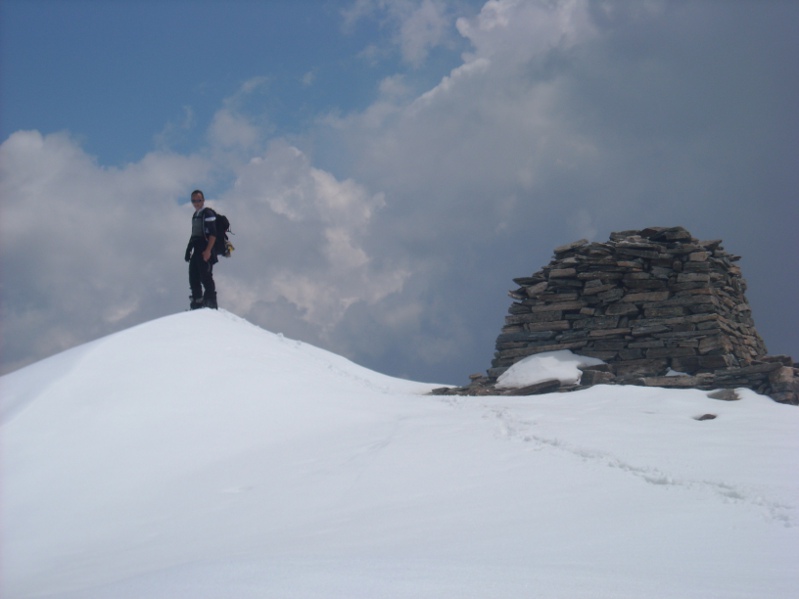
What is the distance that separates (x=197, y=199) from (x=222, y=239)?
28.9 inches

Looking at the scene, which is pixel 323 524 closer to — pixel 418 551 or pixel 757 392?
pixel 418 551

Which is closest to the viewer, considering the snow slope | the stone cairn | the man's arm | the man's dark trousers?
the snow slope

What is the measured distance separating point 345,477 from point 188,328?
16.1 ft

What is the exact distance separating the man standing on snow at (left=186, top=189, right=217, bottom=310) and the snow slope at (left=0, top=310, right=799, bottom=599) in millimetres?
1587

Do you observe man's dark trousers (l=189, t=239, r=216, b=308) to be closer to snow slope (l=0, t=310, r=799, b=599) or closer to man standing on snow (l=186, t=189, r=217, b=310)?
man standing on snow (l=186, t=189, r=217, b=310)

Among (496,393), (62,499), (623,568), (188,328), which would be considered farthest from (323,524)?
(496,393)

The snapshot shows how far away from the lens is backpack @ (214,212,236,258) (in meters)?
11.2

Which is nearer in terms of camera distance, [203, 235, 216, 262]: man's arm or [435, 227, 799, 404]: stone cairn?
[203, 235, 216, 262]: man's arm

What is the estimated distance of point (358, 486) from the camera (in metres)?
5.57

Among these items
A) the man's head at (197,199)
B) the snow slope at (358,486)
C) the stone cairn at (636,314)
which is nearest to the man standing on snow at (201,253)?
the man's head at (197,199)

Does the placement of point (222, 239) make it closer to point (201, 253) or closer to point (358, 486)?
point (201, 253)

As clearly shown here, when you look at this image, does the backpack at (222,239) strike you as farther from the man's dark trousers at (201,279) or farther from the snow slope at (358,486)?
the snow slope at (358,486)

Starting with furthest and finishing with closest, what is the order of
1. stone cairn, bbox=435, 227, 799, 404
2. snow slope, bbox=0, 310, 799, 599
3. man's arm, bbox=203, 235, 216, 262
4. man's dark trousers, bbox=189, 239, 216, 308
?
stone cairn, bbox=435, 227, 799, 404, man's dark trousers, bbox=189, 239, 216, 308, man's arm, bbox=203, 235, 216, 262, snow slope, bbox=0, 310, 799, 599

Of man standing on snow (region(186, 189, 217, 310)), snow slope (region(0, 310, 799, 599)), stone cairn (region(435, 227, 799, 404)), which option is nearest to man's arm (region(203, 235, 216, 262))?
man standing on snow (region(186, 189, 217, 310))
